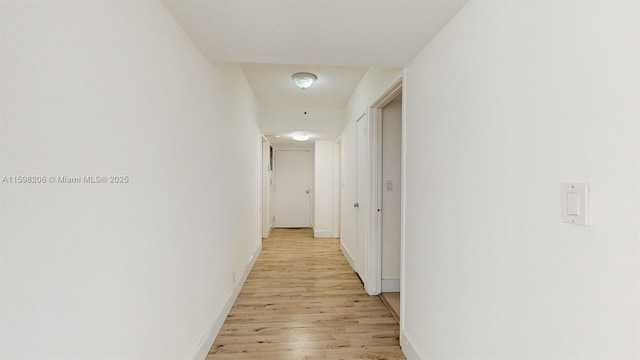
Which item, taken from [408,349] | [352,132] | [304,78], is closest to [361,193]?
[352,132]

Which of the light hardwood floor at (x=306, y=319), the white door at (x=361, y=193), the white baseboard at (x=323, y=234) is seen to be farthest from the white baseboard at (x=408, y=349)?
the white baseboard at (x=323, y=234)

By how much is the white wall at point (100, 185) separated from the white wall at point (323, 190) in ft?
13.4

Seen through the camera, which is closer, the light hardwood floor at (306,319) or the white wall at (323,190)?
the light hardwood floor at (306,319)

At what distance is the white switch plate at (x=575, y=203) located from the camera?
0.78 meters

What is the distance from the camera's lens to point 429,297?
5.58 feet

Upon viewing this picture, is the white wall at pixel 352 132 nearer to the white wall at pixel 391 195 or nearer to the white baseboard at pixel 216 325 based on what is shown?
the white wall at pixel 391 195

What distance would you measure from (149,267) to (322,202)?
15.5 feet

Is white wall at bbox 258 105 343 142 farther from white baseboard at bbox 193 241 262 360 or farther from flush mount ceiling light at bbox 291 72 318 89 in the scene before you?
white baseboard at bbox 193 241 262 360

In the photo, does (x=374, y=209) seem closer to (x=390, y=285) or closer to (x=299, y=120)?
(x=390, y=285)

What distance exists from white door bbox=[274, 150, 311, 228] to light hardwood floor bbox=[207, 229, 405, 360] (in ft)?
10.1

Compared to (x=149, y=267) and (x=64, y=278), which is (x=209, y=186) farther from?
(x=64, y=278)

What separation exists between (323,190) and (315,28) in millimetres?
4541

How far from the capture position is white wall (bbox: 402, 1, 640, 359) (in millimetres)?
702

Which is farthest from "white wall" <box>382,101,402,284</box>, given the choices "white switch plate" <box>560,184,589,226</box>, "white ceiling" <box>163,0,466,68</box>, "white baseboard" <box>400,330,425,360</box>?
"white switch plate" <box>560,184,589,226</box>
